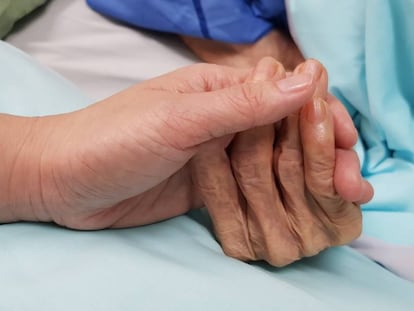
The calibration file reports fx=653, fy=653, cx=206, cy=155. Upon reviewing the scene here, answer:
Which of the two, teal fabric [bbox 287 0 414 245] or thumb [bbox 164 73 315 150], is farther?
teal fabric [bbox 287 0 414 245]

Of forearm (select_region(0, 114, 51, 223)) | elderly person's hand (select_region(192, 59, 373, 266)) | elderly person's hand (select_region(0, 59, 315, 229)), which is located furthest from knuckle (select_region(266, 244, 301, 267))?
forearm (select_region(0, 114, 51, 223))

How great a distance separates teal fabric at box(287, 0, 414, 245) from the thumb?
25 cm

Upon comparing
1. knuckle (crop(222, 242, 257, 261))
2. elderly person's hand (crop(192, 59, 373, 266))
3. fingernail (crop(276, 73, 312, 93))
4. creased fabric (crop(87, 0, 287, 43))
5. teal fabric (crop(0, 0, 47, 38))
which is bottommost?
knuckle (crop(222, 242, 257, 261))

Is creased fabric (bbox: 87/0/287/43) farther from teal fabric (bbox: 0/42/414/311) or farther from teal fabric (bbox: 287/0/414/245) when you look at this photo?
teal fabric (bbox: 0/42/414/311)

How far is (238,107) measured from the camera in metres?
0.57

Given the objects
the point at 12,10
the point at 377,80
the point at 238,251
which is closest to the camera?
the point at 238,251

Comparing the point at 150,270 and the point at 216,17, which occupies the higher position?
the point at 216,17

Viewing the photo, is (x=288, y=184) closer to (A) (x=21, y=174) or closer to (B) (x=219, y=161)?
(B) (x=219, y=161)

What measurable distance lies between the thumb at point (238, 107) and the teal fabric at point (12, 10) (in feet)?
1.51

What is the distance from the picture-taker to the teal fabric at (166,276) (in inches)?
23.0

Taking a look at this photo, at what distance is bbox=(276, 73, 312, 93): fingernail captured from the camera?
0.57 m

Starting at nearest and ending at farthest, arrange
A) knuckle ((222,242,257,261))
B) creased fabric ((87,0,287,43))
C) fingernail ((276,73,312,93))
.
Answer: fingernail ((276,73,312,93))
knuckle ((222,242,257,261))
creased fabric ((87,0,287,43))

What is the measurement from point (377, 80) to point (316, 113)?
0.24 m

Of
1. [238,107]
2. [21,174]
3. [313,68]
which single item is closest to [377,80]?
[313,68]
